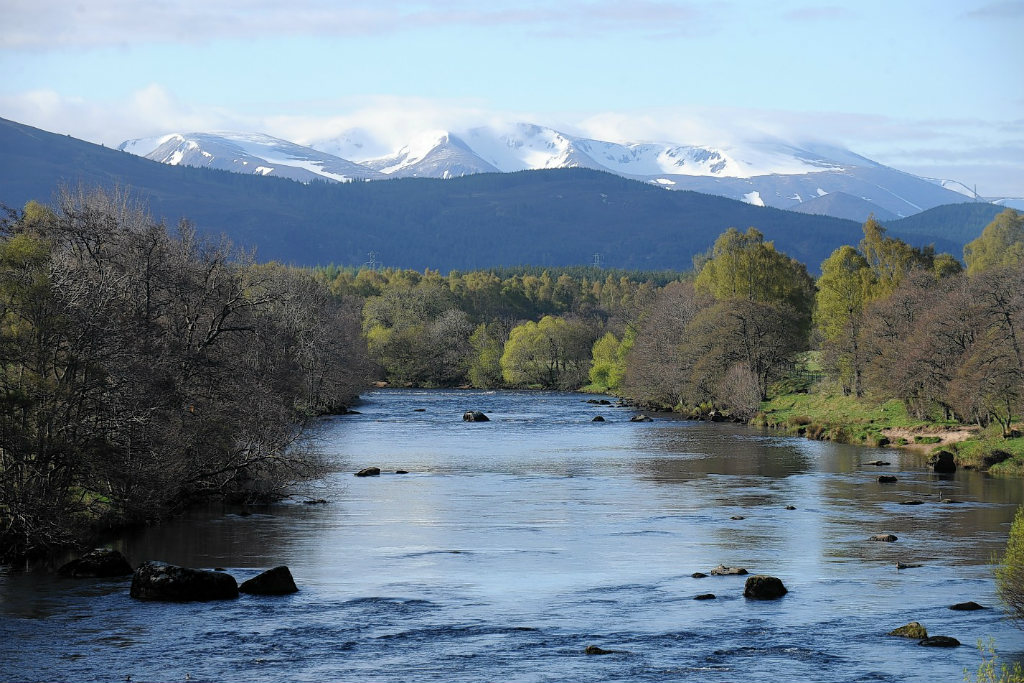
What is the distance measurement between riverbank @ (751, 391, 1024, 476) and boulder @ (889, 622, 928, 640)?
37189 millimetres

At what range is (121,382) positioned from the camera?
4178 cm

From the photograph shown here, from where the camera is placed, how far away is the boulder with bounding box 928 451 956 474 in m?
66.0

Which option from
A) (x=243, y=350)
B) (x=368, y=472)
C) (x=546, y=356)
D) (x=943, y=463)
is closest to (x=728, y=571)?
(x=368, y=472)

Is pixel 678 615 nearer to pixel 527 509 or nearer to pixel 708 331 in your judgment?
pixel 527 509

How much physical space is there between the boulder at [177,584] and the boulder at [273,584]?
0.68m

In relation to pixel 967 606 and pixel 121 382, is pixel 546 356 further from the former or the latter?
pixel 967 606

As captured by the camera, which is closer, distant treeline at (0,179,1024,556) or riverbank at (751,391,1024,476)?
distant treeline at (0,179,1024,556)

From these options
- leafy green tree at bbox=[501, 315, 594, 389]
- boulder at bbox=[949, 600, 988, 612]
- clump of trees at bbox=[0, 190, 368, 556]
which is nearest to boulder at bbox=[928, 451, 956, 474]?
boulder at bbox=[949, 600, 988, 612]

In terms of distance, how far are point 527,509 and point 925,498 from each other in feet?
60.8

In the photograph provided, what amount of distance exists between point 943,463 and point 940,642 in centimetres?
3898

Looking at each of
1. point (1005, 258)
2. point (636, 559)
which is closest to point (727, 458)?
point (636, 559)

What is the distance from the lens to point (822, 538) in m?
45.2

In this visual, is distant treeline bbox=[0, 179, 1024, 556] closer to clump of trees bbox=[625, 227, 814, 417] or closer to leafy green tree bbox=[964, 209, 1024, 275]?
clump of trees bbox=[625, 227, 814, 417]

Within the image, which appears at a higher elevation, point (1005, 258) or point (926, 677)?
point (1005, 258)
